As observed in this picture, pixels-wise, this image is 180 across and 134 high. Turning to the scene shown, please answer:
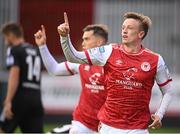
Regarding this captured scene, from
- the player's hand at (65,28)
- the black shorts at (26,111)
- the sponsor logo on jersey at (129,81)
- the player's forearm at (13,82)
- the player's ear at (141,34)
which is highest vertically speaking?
the player's hand at (65,28)

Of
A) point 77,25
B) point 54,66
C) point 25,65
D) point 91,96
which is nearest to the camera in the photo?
point 54,66

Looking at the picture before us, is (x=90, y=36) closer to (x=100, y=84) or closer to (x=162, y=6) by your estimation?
(x=100, y=84)

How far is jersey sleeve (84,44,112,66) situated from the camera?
28.8 feet

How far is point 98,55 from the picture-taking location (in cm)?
878

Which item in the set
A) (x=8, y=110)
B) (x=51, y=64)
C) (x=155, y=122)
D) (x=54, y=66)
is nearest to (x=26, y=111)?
(x=8, y=110)

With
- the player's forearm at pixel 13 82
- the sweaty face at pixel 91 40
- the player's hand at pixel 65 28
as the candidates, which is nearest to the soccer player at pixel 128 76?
the player's hand at pixel 65 28

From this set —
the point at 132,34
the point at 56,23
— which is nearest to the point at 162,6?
the point at 56,23

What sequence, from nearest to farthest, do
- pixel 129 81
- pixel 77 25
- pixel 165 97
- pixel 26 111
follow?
pixel 129 81 → pixel 165 97 → pixel 26 111 → pixel 77 25

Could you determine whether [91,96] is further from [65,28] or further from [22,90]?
Answer: [22,90]

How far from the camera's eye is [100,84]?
10.4 meters

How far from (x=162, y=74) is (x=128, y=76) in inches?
15.2

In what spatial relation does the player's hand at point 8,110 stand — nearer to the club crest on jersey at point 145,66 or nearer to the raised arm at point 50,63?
the raised arm at point 50,63

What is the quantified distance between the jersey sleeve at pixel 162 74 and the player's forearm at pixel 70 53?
2.41ft

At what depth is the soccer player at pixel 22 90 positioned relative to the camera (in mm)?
12562
